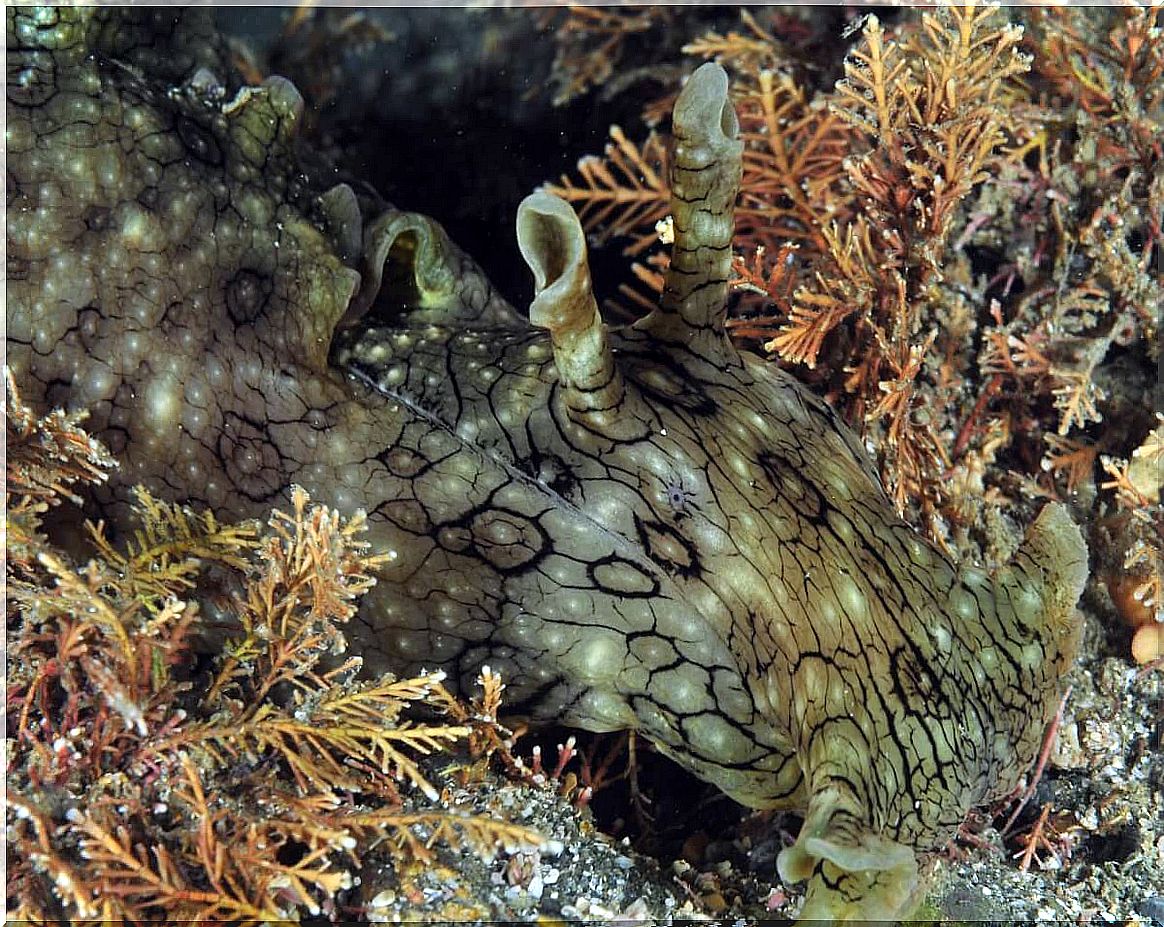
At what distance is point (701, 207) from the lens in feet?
7.80

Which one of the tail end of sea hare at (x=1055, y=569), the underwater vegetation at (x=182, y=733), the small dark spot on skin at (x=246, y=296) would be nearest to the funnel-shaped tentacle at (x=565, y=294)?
the underwater vegetation at (x=182, y=733)

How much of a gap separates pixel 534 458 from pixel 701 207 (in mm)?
782

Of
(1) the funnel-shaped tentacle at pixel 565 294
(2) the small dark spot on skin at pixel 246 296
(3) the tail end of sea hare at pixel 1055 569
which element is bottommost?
(3) the tail end of sea hare at pixel 1055 569

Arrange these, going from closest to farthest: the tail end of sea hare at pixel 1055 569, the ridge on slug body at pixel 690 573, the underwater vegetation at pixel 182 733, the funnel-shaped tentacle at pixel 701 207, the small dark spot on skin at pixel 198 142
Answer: the underwater vegetation at pixel 182 733
the funnel-shaped tentacle at pixel 701 207
the ridge on slug body at pixel 690 573
the small dark spot on skin at pixel 198 142
the tail end of sea hare at pixel 1055 569

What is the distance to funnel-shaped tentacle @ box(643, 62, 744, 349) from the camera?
223cm

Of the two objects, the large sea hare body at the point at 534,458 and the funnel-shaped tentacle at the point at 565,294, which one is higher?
the funnel-shaped tentacle at the point at 565,294

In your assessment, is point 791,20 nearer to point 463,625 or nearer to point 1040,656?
point 1040,656

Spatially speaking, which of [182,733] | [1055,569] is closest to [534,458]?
[182,733]

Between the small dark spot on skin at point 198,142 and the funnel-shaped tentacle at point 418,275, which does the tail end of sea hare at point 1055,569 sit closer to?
the funnel-shaped tentacle at point 418,275

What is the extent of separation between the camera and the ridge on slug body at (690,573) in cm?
239

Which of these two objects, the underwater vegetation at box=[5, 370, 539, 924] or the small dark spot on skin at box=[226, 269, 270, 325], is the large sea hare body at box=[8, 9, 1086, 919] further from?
the underwater vegetation at box=[5, 370, 539, 924]

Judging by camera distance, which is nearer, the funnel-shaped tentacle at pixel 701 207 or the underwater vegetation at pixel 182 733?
the underwater vegetation at pixel 182 733

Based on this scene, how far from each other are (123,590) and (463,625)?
0.84 metres

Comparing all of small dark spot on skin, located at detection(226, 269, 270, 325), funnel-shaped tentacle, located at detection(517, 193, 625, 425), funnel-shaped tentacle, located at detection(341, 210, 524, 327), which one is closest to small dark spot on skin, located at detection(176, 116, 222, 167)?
small dark spot on skin, located at detection(226, 269, 270, 325)
